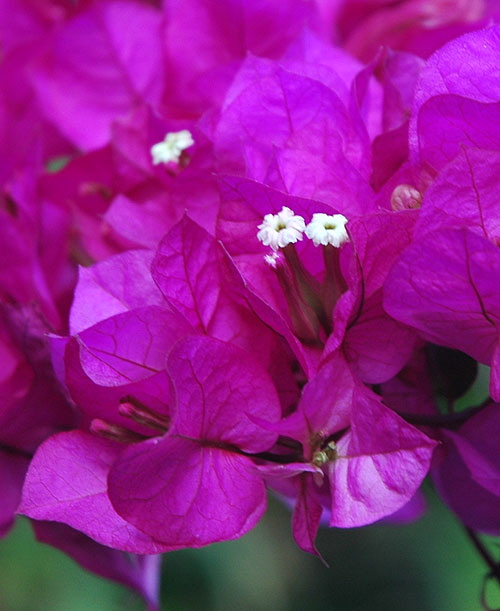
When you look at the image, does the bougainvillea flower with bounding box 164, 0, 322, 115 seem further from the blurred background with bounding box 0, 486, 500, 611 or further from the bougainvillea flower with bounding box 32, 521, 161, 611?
the blurred background with bounding box 0, 486, 500, 611

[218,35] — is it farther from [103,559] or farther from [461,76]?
[103,559]

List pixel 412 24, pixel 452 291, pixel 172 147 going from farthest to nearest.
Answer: pixel 412 24 < pixel 172 147 < pixel 452 291

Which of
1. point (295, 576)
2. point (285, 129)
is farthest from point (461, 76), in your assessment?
point (295, 576)

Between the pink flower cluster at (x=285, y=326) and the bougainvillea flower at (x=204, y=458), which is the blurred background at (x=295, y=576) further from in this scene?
the bougainvillea flower at (x=204, y=458)

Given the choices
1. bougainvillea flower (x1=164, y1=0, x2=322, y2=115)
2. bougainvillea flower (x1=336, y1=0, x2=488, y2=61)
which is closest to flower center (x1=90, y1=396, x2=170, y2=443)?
bougainvillea flower (x1=164, y1=0, x2=322, y2=115)

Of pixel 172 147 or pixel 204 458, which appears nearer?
pixel 204 458

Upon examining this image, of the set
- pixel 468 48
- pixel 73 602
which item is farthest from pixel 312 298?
pixel 73 602
